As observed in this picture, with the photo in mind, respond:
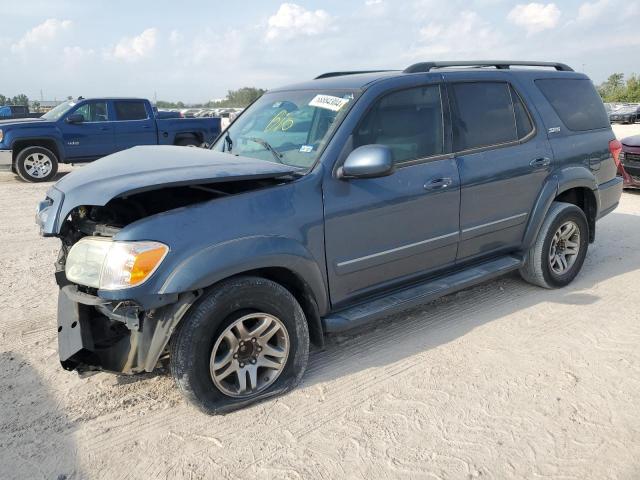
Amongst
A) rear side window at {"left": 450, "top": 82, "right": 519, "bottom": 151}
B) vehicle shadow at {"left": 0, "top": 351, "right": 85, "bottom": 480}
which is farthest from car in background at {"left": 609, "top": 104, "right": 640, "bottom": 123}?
vehicle shadow at {"left": 0, "top": 351, "right": 85, "bottom": 480}

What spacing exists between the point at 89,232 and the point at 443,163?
2.39 metres

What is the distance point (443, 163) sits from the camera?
3705mm

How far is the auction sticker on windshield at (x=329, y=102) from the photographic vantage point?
3451 mm

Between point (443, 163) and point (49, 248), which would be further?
point (49, 248)

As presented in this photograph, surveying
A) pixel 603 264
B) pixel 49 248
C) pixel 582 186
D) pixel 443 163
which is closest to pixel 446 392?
pixel 443 163

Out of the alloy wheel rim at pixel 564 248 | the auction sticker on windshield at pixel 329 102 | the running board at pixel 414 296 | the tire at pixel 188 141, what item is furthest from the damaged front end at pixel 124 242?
the tire at pixel 188 141

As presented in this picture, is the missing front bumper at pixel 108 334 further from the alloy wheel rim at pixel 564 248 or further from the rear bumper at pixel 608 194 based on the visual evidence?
the rear bumper at pixel 608 194

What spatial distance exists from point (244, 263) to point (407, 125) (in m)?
1.59

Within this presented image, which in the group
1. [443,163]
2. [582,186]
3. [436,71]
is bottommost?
[582,186]

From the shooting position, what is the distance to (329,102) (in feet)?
11.6

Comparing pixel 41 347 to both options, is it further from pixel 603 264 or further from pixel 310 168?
pixel 603 264

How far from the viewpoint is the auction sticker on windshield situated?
3451mm

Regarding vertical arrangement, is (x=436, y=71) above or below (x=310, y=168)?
above

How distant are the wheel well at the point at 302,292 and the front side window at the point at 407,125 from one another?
3.07 ft
